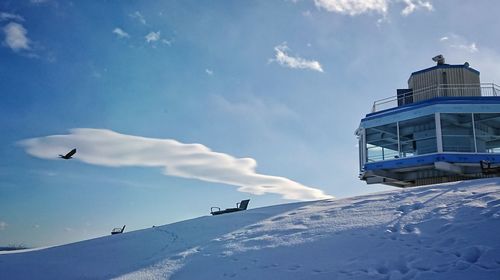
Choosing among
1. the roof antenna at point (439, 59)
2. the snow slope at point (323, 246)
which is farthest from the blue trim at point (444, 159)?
the snow slope at point (323, 246)

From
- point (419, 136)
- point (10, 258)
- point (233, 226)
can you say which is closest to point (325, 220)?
point (233, 226)

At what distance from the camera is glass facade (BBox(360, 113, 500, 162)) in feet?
68.1

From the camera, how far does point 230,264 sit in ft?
23.7

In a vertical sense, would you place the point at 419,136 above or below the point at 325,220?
above

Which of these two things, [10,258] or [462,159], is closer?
[10,258]

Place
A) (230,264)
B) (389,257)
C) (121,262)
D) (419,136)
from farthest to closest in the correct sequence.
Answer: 1. (419,136)
2. (121,262)
3. (230,264)
4. (389,257)

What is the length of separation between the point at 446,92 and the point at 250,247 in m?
19.3

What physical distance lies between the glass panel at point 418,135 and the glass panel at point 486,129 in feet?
7.60

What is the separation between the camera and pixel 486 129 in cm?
2242

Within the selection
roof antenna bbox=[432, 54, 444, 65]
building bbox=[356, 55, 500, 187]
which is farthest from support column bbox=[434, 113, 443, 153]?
roof antenna bbox=[432, 54, 444, 65]

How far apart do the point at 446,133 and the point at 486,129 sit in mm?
2961

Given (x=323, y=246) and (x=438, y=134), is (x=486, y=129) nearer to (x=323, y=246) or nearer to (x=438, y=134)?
(x=438, y=134)

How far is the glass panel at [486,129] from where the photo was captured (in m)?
21.0

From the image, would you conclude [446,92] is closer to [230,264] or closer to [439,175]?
[439,175]
